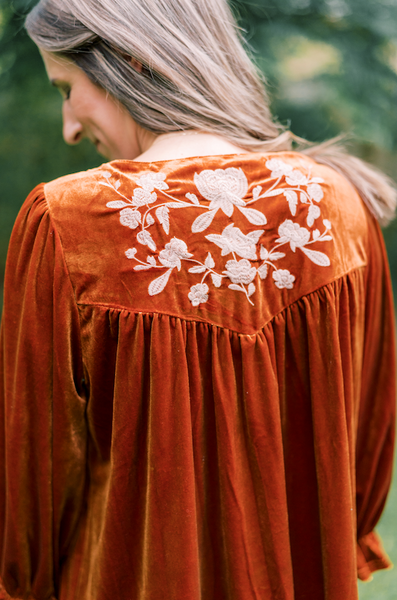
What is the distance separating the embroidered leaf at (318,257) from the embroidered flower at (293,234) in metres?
0.01

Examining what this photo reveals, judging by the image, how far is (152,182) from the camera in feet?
1.98

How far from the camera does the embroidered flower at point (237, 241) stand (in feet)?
2.04

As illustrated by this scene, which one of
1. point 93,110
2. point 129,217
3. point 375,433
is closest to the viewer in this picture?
point 129,217

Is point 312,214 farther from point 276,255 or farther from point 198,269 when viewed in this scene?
point 198,269

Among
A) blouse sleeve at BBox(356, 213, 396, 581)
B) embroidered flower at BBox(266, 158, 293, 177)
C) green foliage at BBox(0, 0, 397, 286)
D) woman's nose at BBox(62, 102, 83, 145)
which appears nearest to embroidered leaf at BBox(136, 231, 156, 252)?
embroidered flower at BBox(266, 158, 293, 177)

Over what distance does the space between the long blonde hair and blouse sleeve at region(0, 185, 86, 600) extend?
256 millimetres

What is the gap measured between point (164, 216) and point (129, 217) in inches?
1.9

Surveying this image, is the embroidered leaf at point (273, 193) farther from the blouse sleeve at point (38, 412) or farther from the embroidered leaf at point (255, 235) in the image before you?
the blouse sleeve at point (38, 412)

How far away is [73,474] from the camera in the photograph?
73 cm

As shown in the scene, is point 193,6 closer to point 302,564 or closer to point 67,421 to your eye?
point 67,421

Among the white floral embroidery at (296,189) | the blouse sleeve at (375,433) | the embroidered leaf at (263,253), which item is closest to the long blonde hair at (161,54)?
the white floral embroidery at (296,189)

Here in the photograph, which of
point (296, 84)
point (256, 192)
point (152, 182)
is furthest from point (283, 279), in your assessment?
point (296, 84)

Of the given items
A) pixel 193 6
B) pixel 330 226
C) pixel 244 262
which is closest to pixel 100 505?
pixel 244 262

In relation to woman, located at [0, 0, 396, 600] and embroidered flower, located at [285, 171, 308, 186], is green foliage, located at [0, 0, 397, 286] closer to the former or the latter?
woman, located at [0, 0, 396, 600]
